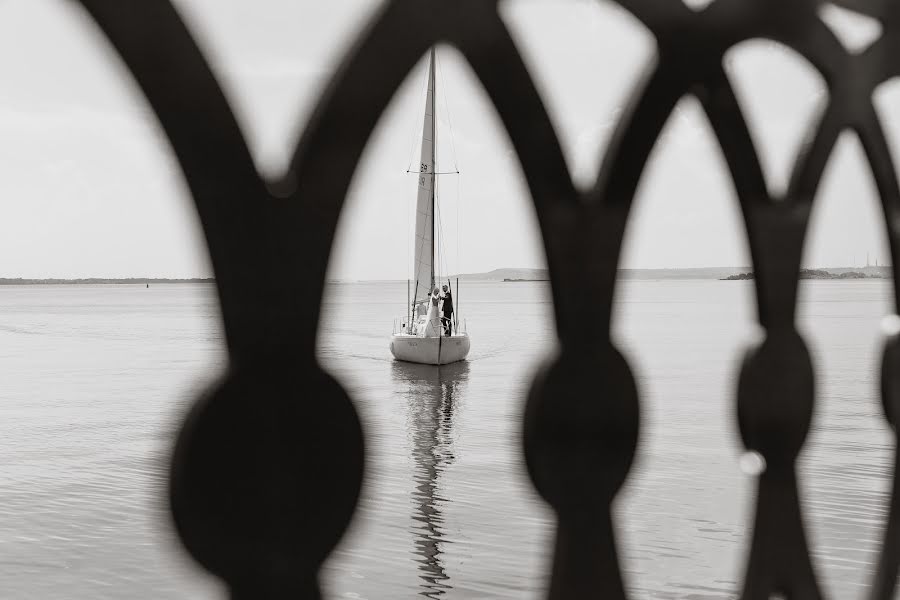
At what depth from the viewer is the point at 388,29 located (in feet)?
2.91

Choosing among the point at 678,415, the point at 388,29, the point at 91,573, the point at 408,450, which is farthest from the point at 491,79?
the point at 678,415

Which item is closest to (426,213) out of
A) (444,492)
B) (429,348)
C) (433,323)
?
(433,323)

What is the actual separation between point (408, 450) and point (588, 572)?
17.9 metres

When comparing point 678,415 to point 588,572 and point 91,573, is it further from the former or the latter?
point 588,572

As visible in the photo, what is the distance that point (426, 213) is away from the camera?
97.7ft

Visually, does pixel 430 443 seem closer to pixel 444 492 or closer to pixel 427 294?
pixel 444 492

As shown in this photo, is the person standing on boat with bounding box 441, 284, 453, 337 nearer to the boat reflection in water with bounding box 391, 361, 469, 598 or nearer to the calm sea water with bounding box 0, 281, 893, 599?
the boat reflection in water with bounding box 391, 361, 469, 598

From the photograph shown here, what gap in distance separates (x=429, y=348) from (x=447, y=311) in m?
1.39

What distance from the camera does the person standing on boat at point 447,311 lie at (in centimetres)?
2930

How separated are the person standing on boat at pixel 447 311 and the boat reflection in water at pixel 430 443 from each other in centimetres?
141

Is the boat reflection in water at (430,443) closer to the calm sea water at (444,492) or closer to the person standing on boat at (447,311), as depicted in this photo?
the calm sea water at (444,492)

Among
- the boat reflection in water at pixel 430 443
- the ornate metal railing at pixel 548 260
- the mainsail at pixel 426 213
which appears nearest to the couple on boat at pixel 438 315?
the mainsail at pixel 426 213

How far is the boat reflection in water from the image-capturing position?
12406mm

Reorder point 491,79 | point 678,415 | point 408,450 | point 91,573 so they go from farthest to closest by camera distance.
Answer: point 678,415, point 408,450, point 91,573, point 491,79
